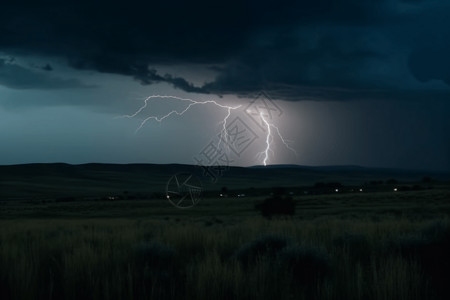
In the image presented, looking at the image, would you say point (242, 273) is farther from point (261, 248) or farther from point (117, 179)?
point (117, 179)

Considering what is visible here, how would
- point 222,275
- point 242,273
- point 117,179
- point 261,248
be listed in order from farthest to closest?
1. point 117,179
2. point 261,248
3. point 242,273
4. point 222,275

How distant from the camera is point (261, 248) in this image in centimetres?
785

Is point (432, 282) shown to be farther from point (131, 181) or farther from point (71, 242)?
point (131, 181)

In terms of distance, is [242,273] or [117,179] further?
[117,179]

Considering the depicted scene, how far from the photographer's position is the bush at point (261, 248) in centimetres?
736

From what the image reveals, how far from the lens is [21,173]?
150750mm

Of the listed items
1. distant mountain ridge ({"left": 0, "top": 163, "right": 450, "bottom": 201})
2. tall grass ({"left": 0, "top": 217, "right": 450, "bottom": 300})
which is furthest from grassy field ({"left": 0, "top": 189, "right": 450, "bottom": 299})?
distant mountain ridge ({"left": 0, "top": 163, "right": 450, "bottom": 201})

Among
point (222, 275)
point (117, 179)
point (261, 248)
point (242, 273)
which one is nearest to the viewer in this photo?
point (222, 275)

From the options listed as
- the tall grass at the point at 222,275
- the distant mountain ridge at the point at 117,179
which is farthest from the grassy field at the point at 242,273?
the distant mountain ridge at the point at 117,179

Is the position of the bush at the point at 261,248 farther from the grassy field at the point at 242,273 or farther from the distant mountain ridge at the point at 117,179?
the distant mountain ridge at the point at 117,179

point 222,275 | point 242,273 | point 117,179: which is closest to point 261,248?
point 242,273

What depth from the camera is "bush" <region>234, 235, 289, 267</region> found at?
7.36 meters

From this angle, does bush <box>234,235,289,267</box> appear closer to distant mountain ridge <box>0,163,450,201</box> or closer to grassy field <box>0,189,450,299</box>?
grassy field <box>0,189,450,299</box>

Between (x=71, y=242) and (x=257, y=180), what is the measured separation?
162m
